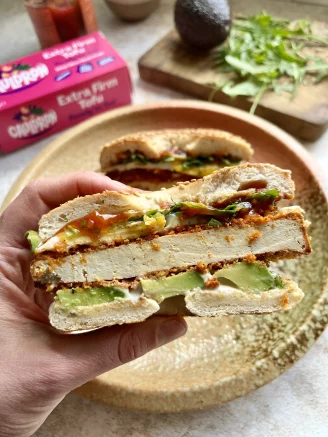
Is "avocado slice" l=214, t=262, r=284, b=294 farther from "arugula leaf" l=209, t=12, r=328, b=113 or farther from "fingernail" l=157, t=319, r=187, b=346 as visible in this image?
"arugula leaf" l=209, t=12, r=328, b=113

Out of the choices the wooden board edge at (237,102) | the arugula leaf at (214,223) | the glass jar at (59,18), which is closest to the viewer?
the arugula leaf at (214,223)

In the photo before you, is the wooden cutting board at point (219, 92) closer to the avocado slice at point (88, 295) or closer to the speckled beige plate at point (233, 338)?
the speckled beige plate at point (233, 338)

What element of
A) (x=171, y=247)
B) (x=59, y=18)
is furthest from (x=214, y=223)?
(x=59, y=18)

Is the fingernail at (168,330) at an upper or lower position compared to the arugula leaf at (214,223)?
lower

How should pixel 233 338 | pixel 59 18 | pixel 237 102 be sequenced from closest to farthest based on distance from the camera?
pixel 233 338 < pixel 237 102 < pixel 59 18

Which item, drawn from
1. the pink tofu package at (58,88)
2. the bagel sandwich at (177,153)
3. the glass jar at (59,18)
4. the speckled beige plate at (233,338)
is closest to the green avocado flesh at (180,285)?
the speckled beige plate at (233,338)

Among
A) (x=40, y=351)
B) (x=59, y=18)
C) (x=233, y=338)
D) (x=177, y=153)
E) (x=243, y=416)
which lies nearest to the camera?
(x=40, y=351)

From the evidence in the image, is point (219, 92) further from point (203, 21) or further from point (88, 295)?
point (88, 295)
